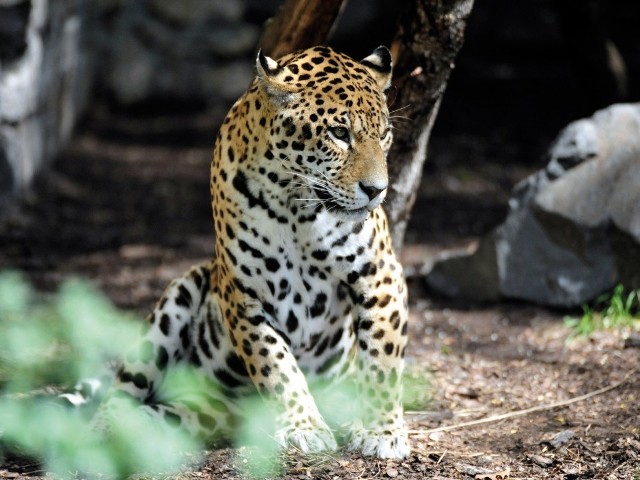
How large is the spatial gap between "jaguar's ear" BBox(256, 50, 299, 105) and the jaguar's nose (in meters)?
0.56

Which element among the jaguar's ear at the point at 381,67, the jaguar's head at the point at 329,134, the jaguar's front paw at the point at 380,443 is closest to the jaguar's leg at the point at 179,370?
the jaguar's front paw at the point at 380,443

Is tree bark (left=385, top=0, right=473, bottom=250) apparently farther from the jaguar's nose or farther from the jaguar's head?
the jaguar's nose

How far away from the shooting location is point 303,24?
21.1ft

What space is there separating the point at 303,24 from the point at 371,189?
1.93 meters

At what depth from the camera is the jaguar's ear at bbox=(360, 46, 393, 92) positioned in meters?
5.32

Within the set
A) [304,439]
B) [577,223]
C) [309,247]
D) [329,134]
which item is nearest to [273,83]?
[329,134]

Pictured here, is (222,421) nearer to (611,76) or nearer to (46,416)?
(46,416)

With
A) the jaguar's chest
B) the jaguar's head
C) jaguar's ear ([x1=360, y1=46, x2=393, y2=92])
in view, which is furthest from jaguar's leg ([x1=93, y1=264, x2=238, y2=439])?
jaguar's ear ([x1=360, y1=46, x2=393, y2=92])

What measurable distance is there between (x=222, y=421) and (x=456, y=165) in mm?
7496

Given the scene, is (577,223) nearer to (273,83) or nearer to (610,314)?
(610,314)

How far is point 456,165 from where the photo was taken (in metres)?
12.7

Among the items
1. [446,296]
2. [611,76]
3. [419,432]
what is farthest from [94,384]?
[611,76]

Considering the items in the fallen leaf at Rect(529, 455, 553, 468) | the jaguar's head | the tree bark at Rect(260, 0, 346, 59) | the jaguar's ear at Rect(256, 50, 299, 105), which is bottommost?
the fallen leaf at Rect(529, 455, 553, 468)

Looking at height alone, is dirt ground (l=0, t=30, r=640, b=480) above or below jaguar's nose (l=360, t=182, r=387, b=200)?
below
